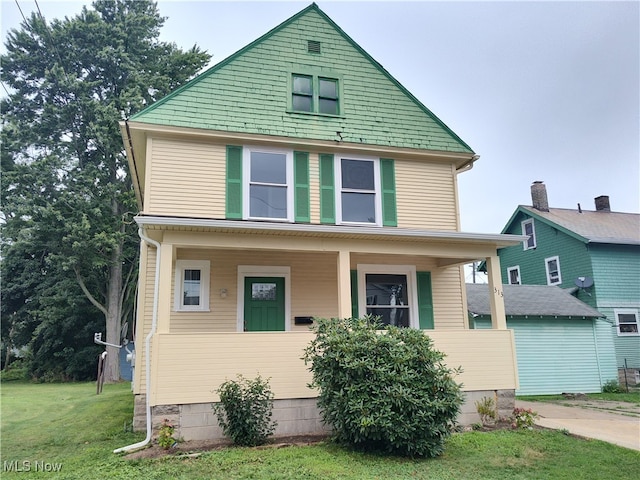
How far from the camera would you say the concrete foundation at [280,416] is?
6.59 m

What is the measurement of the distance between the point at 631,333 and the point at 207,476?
1715cm

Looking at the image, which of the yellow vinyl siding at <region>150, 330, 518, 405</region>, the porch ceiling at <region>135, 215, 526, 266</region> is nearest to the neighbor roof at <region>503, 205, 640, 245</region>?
the porch ceiling at <region>135, 215, 526, 266</region>

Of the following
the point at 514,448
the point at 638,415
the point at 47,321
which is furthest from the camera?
the point at 47,321

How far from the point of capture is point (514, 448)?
6254mm

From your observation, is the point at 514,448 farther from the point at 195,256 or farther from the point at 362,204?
the point at 195,256

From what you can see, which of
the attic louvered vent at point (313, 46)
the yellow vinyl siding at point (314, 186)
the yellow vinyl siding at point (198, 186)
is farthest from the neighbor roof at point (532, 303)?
the attic louvered vent at point (313, 46)

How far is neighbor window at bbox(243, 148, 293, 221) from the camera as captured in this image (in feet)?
29.5

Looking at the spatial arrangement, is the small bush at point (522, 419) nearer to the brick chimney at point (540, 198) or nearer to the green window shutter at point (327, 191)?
the green window shutter at point (327, 191)

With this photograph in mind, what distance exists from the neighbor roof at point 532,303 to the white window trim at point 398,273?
4.36m

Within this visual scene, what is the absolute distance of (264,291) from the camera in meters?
8.73

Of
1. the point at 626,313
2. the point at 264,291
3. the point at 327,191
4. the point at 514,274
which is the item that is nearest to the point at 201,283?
the point at 264,291

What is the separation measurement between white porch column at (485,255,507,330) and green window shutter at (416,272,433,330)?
1347mm

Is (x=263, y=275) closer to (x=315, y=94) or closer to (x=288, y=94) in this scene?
(x=288, y=94)

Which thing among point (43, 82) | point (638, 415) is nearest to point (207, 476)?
point (638, 415)
